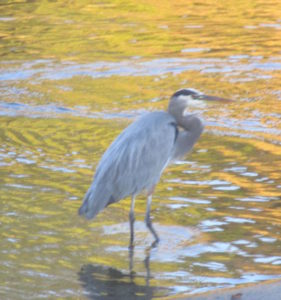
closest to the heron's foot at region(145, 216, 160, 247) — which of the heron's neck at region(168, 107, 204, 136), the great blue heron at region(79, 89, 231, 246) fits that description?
the great blue heron at region(79, 89, 231, 246)

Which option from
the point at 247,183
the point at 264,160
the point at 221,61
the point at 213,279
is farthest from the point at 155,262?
the point at 221,61

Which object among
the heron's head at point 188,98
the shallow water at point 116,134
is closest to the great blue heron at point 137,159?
the heron's head at point 188,98

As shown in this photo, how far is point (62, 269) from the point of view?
19.8 ft

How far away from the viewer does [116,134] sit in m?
9.58

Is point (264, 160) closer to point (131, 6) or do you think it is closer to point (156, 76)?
point (156, 76)

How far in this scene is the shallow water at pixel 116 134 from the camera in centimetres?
604

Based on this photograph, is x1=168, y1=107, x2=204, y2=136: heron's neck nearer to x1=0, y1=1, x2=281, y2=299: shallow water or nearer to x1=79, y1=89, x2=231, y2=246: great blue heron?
x1=79, y1=89, x2=231, y2=246: great blue heron

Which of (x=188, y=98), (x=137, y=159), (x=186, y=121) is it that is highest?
(x=188, y=98)

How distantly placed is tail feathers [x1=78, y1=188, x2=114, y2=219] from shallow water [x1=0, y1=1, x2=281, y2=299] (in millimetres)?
284

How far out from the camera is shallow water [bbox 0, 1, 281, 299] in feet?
19.8

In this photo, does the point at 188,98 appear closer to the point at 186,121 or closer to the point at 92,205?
the point at 186,121

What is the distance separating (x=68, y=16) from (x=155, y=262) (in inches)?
425

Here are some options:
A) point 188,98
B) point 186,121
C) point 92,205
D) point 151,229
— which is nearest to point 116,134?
point 186,121

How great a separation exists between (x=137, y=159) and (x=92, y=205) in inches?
23.0
